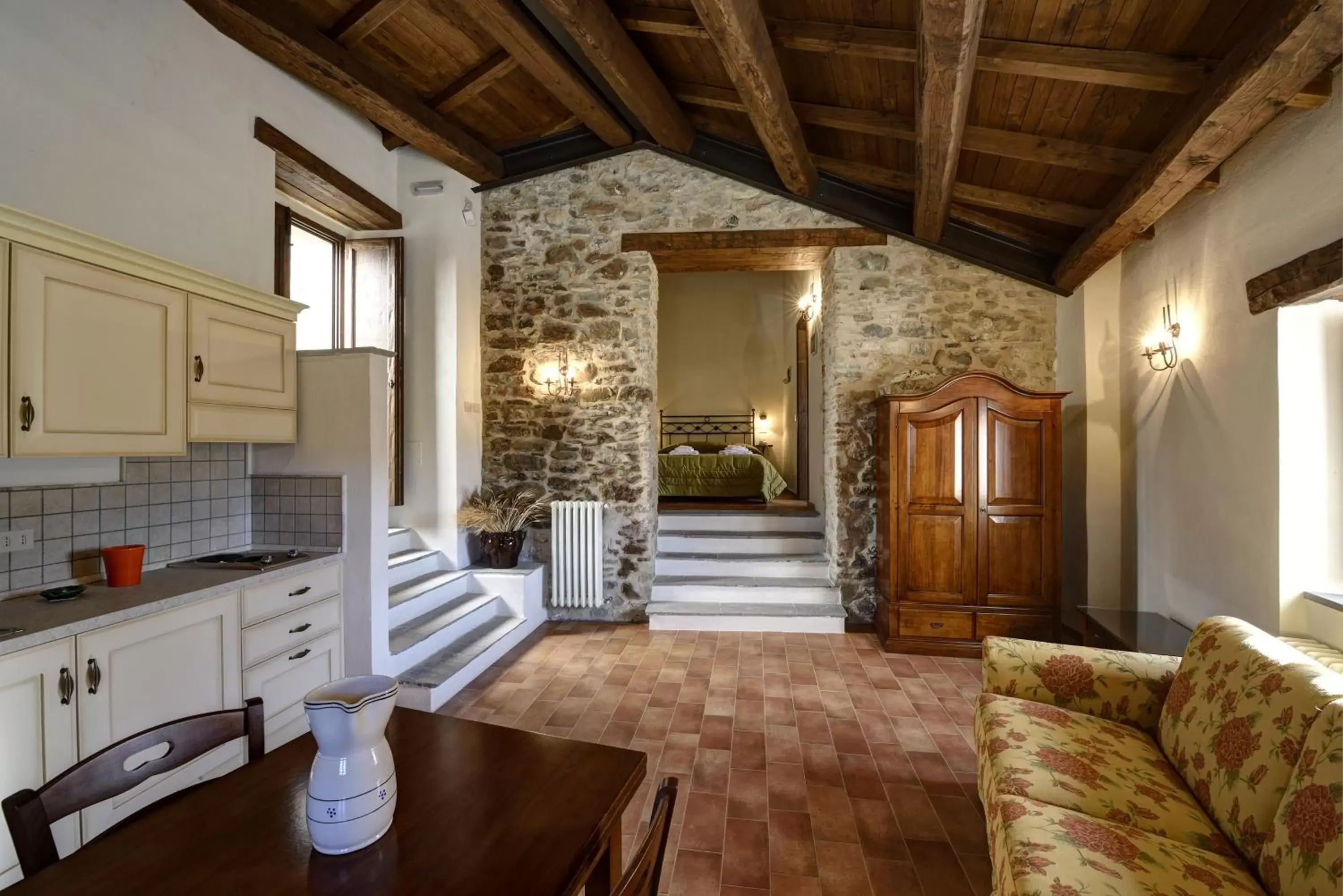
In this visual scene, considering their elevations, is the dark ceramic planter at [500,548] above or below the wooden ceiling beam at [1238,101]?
below

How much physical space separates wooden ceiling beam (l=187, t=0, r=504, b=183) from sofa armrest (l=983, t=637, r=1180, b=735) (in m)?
4.37

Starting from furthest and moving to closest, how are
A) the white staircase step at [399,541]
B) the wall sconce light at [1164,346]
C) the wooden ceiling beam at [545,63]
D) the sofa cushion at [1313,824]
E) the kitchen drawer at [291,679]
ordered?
the white staircase step at [399,541] → the wall sconce light at [1164,346] → the wooden ceiling beam at [545,63] → the kitchen drawer at [291,679] → the sofa cushion at [1313,824]

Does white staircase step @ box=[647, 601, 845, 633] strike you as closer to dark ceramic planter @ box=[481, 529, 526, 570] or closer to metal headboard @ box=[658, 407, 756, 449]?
dark ceramic planter @ box=[481, 529, 526, 570]

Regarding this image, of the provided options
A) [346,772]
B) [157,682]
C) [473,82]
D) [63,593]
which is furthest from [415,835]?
[473,82]

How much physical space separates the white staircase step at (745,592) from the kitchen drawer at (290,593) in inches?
97.6

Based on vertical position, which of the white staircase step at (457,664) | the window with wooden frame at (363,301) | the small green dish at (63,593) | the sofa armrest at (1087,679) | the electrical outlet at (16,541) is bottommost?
the white staircase step at (457,664)

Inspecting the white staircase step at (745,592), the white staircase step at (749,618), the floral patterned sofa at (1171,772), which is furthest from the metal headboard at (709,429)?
the floral patterned sofa at (1171,772)

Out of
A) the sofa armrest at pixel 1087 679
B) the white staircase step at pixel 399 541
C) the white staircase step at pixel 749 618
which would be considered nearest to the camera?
the sofa armrest at pixel 1087 679

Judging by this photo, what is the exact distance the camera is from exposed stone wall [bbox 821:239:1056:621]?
441cm

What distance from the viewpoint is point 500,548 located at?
4465mm

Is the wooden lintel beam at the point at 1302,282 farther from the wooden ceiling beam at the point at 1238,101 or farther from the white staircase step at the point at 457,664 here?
the white staircase step at the point at 457,664

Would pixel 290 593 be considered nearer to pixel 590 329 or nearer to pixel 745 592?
pixel 590 329

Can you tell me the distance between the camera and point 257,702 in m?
1.31

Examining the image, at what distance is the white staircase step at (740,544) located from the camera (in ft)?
16.8
